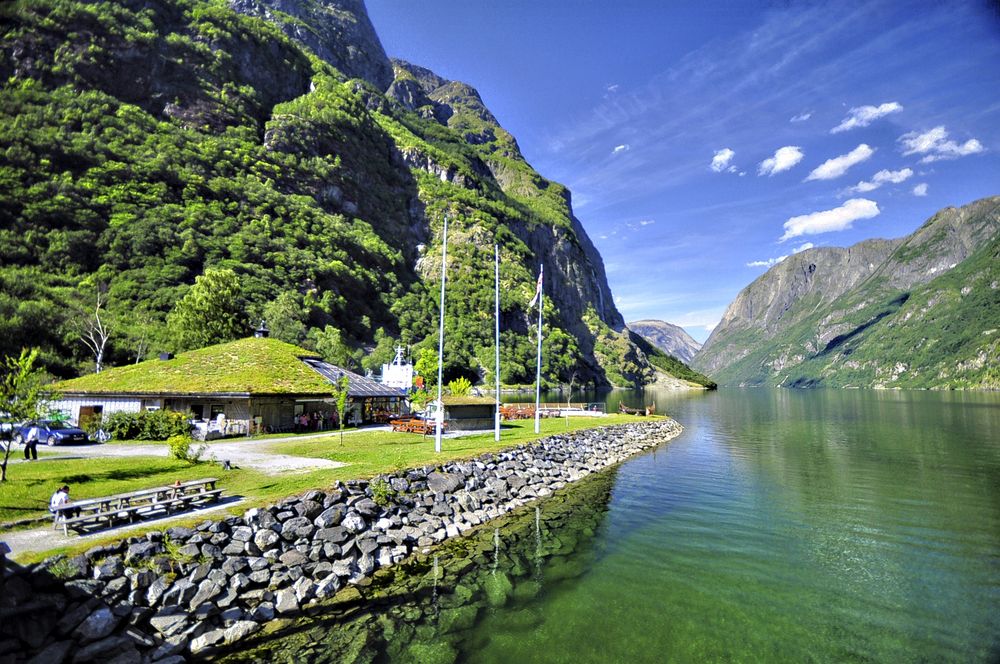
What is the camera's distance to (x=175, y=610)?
524 inches

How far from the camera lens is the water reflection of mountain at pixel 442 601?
41.8ft

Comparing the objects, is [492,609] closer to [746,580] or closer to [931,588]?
[746,580]

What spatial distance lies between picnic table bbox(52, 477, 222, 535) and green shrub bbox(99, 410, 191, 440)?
63.0 feet

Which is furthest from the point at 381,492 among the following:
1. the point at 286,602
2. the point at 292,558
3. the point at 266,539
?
the point at 286,602

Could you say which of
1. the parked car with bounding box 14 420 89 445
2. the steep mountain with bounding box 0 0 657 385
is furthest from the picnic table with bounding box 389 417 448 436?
the steep mountain with bounding box 0 0 657 385

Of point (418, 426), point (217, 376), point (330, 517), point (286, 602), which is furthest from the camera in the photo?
point (418, 426)

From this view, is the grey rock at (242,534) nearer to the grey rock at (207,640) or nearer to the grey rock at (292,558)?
the grey rock at (292,558)

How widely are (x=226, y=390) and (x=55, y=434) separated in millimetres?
10668

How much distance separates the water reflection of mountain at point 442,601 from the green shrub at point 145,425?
2696 centimetres

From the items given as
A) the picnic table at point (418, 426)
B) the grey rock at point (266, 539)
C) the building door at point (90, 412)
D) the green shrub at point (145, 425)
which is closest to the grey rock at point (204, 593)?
the grey rock at point (266, 539)

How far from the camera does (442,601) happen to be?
15594 mm

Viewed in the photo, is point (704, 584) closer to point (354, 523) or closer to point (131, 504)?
point (354, 523)

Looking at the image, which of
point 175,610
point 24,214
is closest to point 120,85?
point 24,214

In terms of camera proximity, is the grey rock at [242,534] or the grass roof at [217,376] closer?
the grey rock at [242,534]
